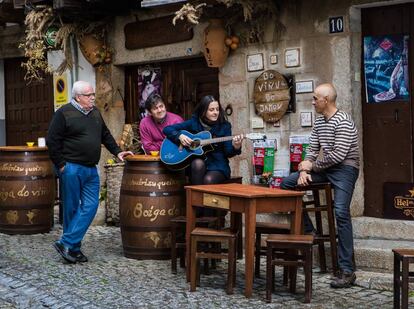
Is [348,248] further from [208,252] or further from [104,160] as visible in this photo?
[104,160]

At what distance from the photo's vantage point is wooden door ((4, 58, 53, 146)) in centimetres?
1167

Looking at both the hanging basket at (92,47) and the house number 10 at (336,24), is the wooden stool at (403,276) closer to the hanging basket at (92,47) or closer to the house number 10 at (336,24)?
the house number 10 at (336,24)

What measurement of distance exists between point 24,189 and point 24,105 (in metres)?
4.11

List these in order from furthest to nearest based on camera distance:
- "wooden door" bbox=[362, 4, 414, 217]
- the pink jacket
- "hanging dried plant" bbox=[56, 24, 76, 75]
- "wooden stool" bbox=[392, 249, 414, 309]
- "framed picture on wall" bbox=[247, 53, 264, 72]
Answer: "hanging dried plant" bbox=[56, 24, 76, 75] < "framed picture on wall" bbox=[247, 53, 264, 72] < the pink jacket < "wooden door" bbox=[362, 4, 414, 217] < "wooden stool" bbox=[392, 249, 414, 309]

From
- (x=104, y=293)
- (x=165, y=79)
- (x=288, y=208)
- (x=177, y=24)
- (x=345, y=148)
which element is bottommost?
(x=104, y=293)

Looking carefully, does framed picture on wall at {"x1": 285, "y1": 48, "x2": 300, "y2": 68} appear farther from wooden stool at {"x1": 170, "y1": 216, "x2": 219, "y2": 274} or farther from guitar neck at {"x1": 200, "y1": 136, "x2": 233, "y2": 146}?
wooden stool at {"x1": 170, "y1": 216, "x2": 219, "y2": 274}

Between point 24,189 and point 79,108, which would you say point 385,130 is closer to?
point 79,108

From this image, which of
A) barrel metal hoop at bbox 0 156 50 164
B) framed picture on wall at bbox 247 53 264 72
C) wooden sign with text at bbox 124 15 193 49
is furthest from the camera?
wooden sign with text at bbox 124 15 193 49

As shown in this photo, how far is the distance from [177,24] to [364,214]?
348 cm

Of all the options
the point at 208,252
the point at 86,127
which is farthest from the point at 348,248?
the point at 86,127

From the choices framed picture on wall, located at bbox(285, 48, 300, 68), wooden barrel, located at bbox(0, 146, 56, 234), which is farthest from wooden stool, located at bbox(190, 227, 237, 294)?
wooden barrel, located at bbox(0, 146, 56, 234)

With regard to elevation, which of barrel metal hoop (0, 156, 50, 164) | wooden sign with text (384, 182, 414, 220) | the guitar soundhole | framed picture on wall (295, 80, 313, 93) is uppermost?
framed picture on wall (295, 80, 313, 93)

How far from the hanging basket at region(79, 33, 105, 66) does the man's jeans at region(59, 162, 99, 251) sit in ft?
10.6

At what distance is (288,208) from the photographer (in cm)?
541
